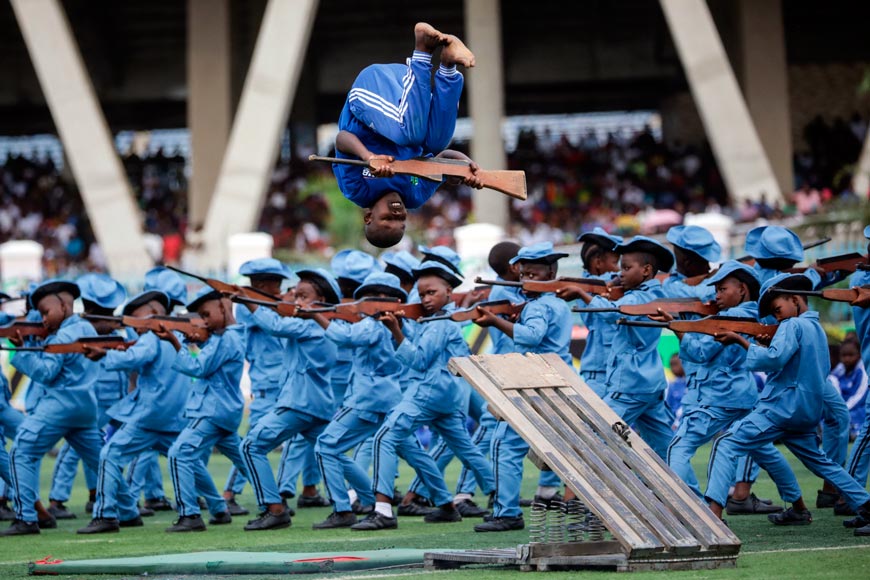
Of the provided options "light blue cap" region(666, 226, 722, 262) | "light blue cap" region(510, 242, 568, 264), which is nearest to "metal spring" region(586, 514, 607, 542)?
"light blue cap" region(666, 226, 722, 262)

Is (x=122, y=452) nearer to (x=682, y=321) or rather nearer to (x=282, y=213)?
(x=682, y=321)

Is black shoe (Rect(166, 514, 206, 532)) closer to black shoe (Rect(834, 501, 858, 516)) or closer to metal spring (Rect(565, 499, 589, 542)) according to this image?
metal spring (Rect(565, 499, 589, 542))

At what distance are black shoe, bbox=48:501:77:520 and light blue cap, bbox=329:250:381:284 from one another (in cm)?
319

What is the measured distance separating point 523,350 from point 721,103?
13.0m

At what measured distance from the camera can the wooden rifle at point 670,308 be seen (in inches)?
386

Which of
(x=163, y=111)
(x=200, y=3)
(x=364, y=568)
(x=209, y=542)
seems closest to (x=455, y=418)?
(x=209, y=542)

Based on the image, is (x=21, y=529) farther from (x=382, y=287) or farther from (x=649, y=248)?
(x=649, y=248)

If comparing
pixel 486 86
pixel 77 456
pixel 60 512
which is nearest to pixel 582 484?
pixel 77 456

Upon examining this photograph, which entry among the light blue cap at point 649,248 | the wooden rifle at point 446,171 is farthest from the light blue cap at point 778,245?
the wooden rifle at point 446,171

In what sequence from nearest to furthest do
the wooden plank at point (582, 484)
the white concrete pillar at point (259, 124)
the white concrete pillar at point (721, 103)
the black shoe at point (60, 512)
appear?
the wooden plank at point (582, 484)
the black shoe at point (60, 512)
the white concrete pillar at point (721, 103)
the white concrete pillar at point (259, 124)

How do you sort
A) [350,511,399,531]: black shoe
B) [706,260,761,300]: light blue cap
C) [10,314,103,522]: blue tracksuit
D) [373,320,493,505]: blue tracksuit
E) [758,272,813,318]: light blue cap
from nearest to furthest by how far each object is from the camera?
[758,272,813,318]: light blue cap, [706,260,761,300]: light blue cap, [350,511,399,531]: black shoe, [373,320,493,505]: blue tracksuit, [10,314,103,522]: blue tracksuit

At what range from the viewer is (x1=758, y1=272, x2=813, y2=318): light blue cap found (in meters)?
9.28

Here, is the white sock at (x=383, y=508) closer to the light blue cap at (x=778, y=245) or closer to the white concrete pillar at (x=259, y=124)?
the light blue cap at (x=778, y=245)

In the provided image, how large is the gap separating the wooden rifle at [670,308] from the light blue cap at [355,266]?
9.79 feet
